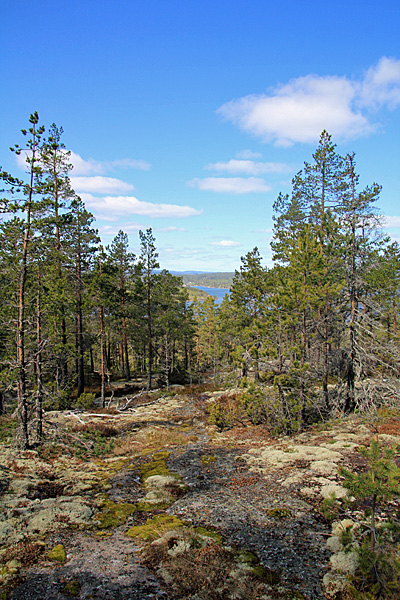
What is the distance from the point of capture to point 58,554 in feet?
19.5

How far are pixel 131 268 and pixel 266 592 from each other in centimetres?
2895

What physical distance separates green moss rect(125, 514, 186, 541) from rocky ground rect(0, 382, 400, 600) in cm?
4

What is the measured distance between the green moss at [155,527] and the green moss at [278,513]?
85.6 inches

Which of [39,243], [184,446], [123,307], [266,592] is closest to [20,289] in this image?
[39,243]

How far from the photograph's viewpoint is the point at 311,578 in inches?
211

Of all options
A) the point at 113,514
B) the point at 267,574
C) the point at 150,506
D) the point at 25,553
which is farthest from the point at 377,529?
the point at 25,553

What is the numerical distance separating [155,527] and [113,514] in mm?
1436

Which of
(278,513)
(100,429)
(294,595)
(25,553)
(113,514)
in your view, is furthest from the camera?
(100,429)

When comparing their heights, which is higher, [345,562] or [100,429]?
[345,562]

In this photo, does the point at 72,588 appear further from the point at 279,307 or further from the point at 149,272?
the point at 149,272

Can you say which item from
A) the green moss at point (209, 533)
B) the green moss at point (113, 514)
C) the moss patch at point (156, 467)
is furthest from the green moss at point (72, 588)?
the moss patch at point (156, 467)

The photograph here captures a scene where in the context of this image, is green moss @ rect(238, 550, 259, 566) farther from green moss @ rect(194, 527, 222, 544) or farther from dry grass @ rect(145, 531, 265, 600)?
green moss @ rect(194, 527, 222, 544)

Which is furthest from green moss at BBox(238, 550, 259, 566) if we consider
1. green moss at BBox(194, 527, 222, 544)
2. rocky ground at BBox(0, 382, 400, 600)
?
green moss at BBox(194, 527, 222, 544)

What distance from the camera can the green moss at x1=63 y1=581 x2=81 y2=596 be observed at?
16.1ft
